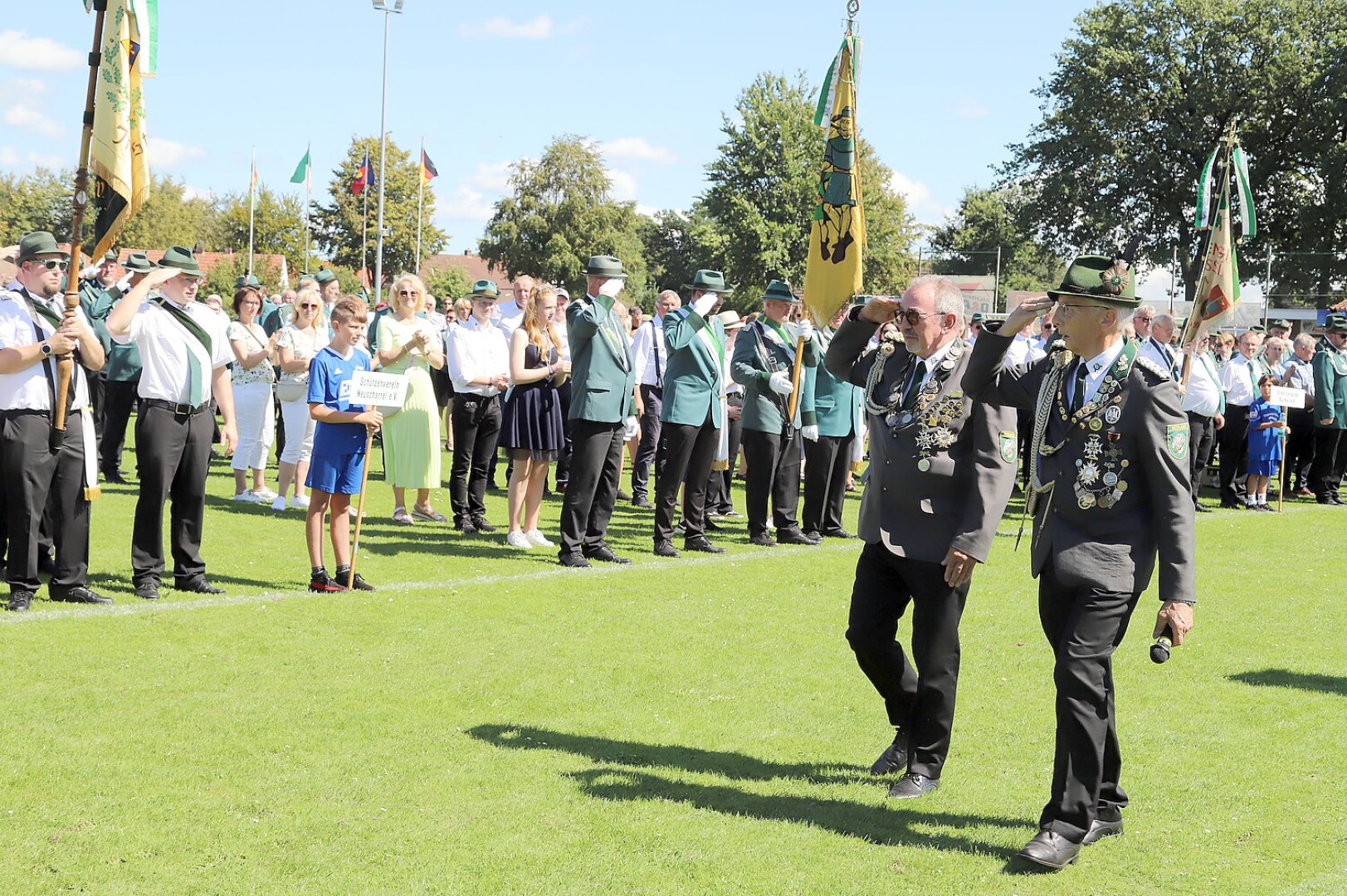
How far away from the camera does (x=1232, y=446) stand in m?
18.0

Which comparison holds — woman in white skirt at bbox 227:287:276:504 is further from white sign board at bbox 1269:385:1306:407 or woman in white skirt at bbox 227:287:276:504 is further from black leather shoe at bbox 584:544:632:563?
white sign board at bbox 1269:385:1306:407


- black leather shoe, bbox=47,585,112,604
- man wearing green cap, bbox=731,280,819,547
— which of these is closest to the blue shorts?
black leather shoe, bbox=47,585,112,604

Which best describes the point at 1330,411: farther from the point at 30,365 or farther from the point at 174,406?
the point at 30,365

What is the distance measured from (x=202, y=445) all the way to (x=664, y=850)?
5303mm

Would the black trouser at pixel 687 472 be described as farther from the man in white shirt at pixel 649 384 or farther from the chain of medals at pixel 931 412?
the chain of medals at pixel 931 412

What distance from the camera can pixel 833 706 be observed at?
22.3 ft

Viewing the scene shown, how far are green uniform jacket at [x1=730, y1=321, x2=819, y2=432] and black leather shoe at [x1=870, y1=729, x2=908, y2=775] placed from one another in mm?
6277

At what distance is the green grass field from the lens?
15.3 ft

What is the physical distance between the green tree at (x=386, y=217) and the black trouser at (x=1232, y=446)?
58.9 meters

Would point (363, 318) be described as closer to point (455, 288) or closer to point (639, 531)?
point (639, 531)

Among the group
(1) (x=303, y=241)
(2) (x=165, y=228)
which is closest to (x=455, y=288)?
(1) (x=303, y=241)

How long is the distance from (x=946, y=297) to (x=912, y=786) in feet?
6.65

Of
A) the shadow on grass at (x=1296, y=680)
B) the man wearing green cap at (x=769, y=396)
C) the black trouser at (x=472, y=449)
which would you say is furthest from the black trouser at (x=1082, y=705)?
the black trouser at (x=472, y=449)

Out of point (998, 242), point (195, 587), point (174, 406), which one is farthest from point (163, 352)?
point (998, 242)
